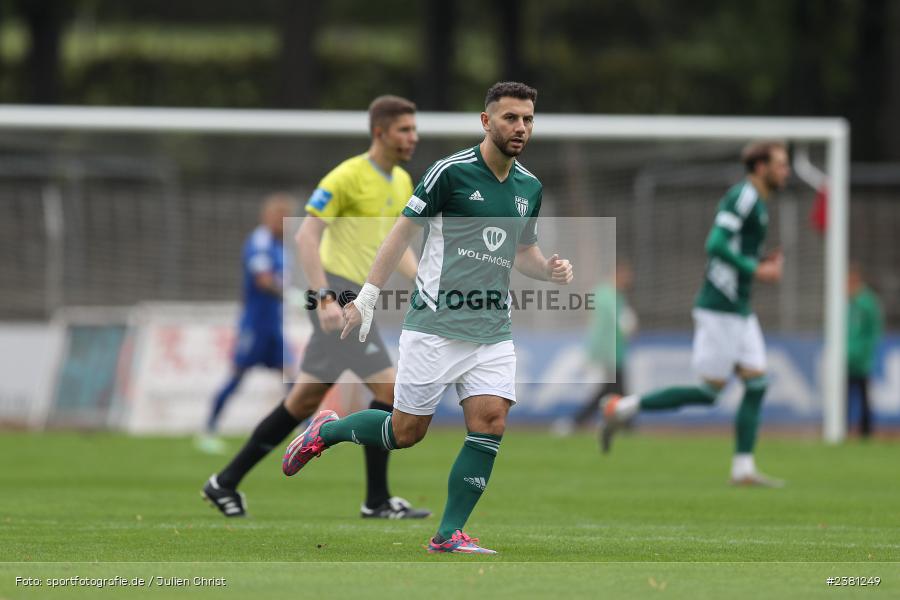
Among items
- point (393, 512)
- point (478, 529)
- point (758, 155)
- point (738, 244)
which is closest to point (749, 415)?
point (738, 244)

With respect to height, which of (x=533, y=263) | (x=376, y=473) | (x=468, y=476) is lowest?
(x=376, y=473)

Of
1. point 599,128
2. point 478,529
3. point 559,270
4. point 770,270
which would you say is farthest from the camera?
point 599,128

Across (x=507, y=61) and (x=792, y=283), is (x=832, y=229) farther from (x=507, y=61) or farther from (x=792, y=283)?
(x=507, y=61)

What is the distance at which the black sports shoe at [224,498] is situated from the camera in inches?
374

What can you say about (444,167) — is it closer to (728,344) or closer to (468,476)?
(468,476)

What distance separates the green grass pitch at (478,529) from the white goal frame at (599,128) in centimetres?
248

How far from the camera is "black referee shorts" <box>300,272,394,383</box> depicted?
932cm

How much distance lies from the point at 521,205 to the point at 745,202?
16.4 feet

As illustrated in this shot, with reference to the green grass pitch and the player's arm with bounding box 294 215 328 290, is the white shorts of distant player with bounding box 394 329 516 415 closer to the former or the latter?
the green grass pitch

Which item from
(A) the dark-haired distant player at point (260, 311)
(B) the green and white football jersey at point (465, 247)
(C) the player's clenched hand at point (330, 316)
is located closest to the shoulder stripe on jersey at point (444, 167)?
(B) the green and white football jersey at point (465, 247)

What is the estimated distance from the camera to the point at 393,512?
31.6 feet

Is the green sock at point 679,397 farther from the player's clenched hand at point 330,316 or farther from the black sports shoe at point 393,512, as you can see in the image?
the player's clenched hand at point 330,316

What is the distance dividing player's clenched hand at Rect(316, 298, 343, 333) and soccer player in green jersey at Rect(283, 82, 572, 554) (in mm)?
1277

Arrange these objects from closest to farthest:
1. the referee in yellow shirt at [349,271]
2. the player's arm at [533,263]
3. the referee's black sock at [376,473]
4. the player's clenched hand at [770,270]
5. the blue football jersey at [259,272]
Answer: the player's arm at [533,263]
the referee in yellow shirt at [349,271]
the referee's black sock at [376,473]
the player's clenched hand at [770,270]
the blue football jersey at [259,272]
